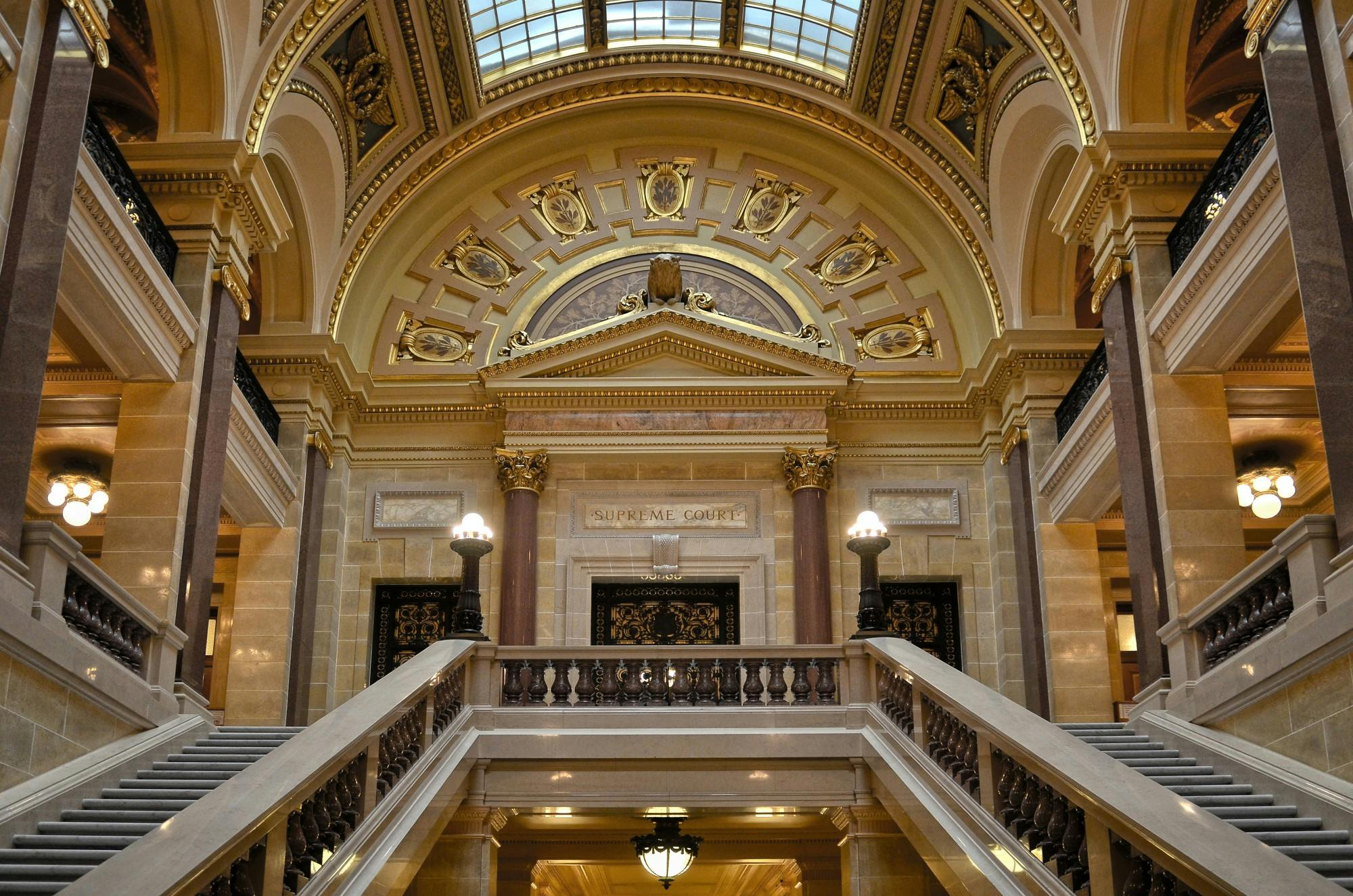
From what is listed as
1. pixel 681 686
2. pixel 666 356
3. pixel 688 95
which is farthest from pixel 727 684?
pixel 688 95

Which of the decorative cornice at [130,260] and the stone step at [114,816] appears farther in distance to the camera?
the decorative cornice at [130,260]

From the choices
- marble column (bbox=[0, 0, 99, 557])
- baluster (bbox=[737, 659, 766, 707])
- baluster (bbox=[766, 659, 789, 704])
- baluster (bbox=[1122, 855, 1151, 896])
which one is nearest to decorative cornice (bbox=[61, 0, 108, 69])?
marble column (bbox=[0, 0, 99, 557])

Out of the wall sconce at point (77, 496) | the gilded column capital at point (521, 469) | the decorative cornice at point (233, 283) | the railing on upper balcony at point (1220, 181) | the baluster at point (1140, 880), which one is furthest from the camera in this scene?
the gilded column capital at point (521, 469)

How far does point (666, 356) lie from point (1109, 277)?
6.30 m

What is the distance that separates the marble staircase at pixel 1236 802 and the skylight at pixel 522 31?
11.9 m

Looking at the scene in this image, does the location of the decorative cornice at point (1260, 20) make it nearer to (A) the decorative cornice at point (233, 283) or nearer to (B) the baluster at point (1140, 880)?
(B) the baluster at point (1140, 880)

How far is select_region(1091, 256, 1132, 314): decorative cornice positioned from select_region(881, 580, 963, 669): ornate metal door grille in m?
4.88

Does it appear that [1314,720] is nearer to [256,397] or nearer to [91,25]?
[91,25]

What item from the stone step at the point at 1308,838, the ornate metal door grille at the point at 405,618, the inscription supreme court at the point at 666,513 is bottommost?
the stone step at the point at 1308,838

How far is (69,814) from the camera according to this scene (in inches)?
325

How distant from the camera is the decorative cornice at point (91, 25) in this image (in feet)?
32.0

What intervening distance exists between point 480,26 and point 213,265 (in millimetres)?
6657

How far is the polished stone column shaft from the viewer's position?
→ 12328mm

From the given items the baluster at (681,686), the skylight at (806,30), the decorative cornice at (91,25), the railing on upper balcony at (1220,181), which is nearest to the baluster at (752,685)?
the baluster at (681,686)
